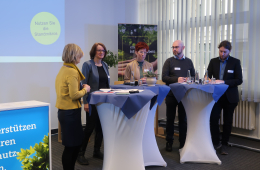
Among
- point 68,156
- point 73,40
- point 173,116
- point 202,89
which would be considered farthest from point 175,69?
point 73,40

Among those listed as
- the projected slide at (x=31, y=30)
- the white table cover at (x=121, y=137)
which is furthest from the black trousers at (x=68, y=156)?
the projected slide at (x=31, y=30)

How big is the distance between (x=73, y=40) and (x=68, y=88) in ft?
10.2

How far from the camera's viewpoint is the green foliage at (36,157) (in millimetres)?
2184

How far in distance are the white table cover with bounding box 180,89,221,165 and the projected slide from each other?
2.76 metres

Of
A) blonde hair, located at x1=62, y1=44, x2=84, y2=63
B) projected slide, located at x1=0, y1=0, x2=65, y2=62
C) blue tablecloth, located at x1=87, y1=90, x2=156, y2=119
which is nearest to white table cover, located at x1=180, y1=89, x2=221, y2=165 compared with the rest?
blue tablecloth, located at x1=87, y1=90, x2=156, y2=119

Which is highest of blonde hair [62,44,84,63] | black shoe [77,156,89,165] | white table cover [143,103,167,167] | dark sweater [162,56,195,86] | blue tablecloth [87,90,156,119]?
blonde hair [62,44,84,63]

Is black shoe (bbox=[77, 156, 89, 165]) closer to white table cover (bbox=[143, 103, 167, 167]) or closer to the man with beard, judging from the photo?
white table cover (bbox=[143, 103, 167, 167])

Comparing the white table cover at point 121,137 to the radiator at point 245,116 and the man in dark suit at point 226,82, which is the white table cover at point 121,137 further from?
the radiator at point 245,116

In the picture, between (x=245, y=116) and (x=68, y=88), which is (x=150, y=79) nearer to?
(x=68, y=88)

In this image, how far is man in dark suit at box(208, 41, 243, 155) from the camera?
382 centimetres

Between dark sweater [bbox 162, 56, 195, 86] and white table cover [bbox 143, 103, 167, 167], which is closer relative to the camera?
white table cover [bbox 143, 103, 167, 167]

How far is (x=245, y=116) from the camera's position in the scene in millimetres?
→ 4453

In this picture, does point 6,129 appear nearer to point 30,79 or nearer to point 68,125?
point 68,125

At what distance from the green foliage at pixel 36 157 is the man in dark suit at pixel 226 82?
8.36 feet
